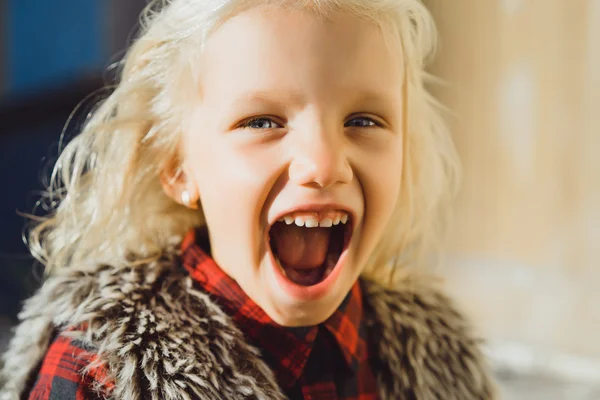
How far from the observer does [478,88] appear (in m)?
1.97

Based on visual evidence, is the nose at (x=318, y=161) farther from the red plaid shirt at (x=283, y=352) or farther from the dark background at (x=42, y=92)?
the dark background at (x=42, y=92)

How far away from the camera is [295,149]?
0.66m

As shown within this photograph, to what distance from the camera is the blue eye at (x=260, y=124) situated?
2.25 feet

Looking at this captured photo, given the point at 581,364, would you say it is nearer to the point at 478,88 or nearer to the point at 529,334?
the point at 529,334

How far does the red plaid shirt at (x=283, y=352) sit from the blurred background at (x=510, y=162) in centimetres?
80

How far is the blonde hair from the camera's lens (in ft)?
2.49

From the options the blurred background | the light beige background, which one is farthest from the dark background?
the light beige background

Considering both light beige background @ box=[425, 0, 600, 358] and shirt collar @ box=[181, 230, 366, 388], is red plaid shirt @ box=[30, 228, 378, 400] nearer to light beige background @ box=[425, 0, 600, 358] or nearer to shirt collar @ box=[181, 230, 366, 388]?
shirt collar @ box=[181, 230, 366, 388]

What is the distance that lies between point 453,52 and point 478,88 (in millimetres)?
149

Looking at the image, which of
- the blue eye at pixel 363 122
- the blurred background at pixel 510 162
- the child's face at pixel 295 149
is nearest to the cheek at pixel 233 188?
the child's face at pixel 295 149

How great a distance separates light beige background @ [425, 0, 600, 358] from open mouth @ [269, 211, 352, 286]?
104 centimetres

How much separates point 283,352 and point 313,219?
172 millimetres

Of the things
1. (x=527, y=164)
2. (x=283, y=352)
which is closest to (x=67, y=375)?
(x=283, y=352)

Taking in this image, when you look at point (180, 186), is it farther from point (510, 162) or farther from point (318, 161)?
point (510, 162)
